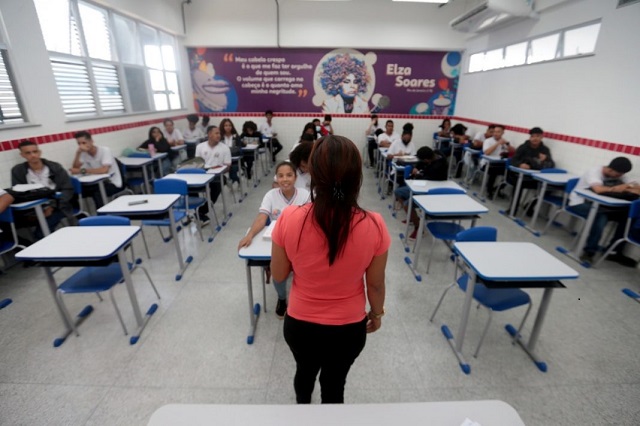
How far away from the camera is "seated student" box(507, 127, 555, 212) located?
4.79 m

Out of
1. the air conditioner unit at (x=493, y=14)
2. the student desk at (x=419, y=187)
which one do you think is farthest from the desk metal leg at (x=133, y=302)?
the air conditioner unit at (x=493, y=14)

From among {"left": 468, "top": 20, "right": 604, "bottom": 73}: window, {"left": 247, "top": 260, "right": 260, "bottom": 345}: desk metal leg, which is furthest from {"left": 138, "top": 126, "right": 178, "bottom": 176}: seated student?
{"left": 468, "top": 20, "right": 604, "bottom": 73}: window

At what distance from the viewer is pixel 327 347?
1218mm

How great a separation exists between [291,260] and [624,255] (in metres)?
4.78

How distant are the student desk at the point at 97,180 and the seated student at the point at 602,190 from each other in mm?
6263

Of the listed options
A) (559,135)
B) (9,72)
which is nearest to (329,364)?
(9,72)

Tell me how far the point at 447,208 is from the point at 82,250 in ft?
10.3

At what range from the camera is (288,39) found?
7.86 meters

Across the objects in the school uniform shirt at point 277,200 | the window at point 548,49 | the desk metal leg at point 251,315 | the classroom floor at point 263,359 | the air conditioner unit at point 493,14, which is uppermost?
the air conditioner unit at point 493,14

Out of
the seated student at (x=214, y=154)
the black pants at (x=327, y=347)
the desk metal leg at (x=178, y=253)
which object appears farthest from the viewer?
the seated student at (x=214, y=154)

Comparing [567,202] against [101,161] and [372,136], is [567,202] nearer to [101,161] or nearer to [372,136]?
[372,136]

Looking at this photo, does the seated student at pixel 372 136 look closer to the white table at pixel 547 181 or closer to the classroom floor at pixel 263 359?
the white table at pixel 547 181

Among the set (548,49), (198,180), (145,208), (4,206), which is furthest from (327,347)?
(548,49)

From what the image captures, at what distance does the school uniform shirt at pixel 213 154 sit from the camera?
15.8 ft
